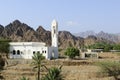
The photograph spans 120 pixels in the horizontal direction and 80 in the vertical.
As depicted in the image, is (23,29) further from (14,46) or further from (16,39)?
(14,46)

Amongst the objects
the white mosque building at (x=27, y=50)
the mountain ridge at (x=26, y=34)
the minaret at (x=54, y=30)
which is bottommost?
the white mosque building at (x=27, y=50)

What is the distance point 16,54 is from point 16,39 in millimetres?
65453

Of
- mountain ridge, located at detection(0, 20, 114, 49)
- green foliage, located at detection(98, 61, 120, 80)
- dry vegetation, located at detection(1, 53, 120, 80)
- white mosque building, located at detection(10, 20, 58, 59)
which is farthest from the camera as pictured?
mountain ridge, located at detection(0, 20, 114, 49)

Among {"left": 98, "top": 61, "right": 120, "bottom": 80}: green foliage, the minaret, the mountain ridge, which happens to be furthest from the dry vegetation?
the mountain ridge

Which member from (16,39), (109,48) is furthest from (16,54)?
(16,39)

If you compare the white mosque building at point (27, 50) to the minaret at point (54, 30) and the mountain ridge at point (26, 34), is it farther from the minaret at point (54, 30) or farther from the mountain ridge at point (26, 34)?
the mountain ridge at point (26, 34)

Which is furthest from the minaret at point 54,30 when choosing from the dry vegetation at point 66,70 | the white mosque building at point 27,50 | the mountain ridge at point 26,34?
the mountain ridge at point 26,34

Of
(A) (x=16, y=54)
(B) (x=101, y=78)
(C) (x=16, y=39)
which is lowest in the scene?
(B) (x=101, y=78)

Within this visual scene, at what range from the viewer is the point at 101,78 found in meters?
63.4

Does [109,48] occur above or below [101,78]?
above

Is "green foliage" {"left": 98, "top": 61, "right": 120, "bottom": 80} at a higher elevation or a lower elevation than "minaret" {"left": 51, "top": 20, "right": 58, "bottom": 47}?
lower

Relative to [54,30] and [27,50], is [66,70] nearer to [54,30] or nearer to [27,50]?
[27,50]

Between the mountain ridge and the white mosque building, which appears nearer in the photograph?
the white mosque building

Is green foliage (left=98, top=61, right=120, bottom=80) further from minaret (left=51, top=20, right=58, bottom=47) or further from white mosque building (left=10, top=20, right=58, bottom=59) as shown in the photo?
minaret (left=51, top=20, right=58, bottom=47)
